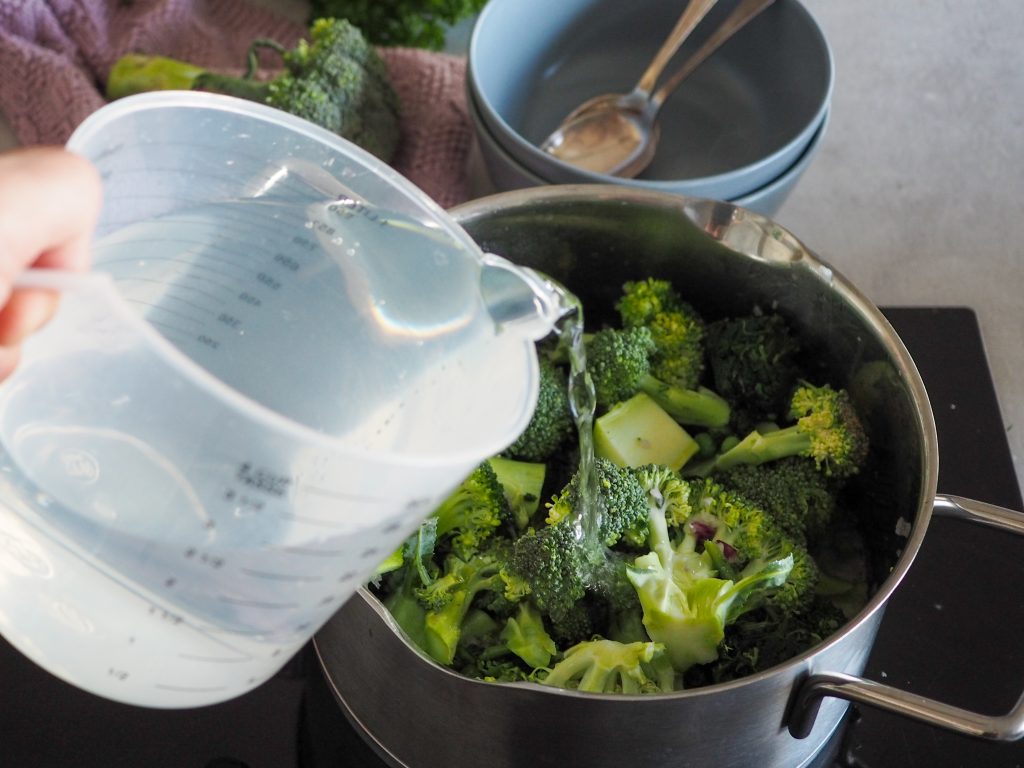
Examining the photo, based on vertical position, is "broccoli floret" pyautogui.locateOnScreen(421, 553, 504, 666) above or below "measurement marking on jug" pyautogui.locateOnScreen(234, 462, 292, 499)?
below

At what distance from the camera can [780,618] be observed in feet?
2.41

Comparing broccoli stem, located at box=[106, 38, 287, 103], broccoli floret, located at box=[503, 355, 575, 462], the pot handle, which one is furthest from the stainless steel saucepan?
broccoli stem, located at box=[106, 38, 287, 103]

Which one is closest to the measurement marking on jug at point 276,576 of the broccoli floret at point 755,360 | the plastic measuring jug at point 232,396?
the plastic measuring jug at point 232,396

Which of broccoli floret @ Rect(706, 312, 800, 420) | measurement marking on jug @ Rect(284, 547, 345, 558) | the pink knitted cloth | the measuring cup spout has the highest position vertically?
the measuring cup spout

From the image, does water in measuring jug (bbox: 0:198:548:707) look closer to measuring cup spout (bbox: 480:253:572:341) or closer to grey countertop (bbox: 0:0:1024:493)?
measuring cup spout (bbox: 480:253:572:341)

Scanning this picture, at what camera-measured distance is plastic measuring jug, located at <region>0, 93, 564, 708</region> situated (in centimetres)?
45

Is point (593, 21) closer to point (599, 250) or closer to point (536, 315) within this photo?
point (599, 250)

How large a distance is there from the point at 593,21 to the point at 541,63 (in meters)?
0.07

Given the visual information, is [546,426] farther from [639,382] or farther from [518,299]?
[518,299]

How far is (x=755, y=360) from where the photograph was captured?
2.77 feet

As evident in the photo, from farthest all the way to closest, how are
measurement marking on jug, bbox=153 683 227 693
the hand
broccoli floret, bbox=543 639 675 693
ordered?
broccoli floret, bbox=543 639 675 693 < measurement marking on jug, bbox=153 683 227 693 < the hand

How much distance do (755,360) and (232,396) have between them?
1.74ft

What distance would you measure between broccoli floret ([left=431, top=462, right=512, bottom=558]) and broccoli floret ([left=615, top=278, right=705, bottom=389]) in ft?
0.59

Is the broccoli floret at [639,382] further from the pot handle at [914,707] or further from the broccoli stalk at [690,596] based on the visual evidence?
the pot handle at [914,707]
